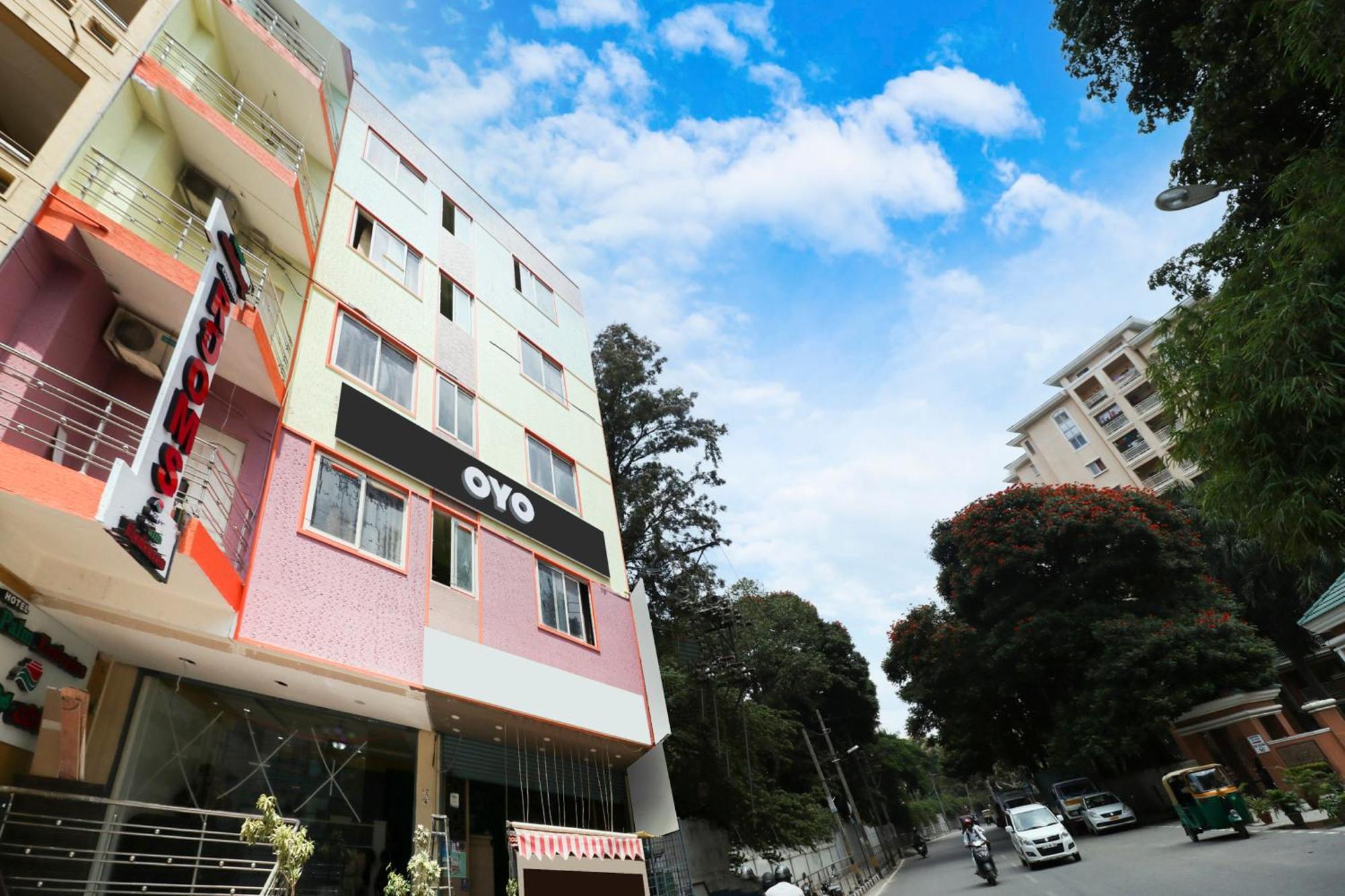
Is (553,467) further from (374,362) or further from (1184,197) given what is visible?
(1184,197)

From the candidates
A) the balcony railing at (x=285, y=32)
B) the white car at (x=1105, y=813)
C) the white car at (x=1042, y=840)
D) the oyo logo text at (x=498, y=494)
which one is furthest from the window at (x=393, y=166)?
the white car at (x=1105, y=813)

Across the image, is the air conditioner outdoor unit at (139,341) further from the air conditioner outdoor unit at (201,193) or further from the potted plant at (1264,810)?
the potted plant at (1264,810)

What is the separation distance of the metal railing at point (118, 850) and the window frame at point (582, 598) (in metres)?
5.01

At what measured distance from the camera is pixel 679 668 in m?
21.6

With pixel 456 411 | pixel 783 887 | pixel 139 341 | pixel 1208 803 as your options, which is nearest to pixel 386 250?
pixel 456 411

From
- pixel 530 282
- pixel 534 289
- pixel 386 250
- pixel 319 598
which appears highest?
pixel 530 282

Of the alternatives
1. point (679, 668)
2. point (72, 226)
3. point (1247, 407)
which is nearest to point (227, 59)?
point (72, 226)

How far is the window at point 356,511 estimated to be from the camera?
8.86 m

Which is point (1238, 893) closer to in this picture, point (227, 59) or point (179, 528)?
point (179, 528)

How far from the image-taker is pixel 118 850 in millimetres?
6348

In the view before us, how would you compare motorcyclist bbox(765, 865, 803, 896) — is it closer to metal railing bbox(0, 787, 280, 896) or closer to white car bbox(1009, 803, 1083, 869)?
metal railing bbox(0, 787, 280, 896)

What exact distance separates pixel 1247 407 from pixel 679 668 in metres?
17.6

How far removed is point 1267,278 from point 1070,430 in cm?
5711

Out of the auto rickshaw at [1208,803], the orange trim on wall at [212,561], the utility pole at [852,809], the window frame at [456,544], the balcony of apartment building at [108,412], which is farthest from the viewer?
the utility pole at [852,809]
